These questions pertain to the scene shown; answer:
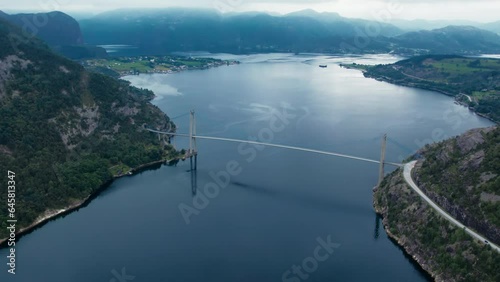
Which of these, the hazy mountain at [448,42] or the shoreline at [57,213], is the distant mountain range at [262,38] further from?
the shoreline at [57,213]

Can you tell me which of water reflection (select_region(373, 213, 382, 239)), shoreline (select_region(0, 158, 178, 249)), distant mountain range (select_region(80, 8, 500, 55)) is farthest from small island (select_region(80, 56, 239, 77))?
water reflection (select_region(373, 213, 382, 239))

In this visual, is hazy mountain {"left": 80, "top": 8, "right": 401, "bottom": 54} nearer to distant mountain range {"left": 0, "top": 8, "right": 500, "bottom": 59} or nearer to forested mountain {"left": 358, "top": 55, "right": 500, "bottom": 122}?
distant mountain range {"left": 0, "top": 8, "right": 500, "bottom": 59}

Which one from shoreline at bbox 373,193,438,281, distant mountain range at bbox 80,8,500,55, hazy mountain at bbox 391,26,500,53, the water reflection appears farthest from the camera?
distant mountain range at bbox 80,8,500,55

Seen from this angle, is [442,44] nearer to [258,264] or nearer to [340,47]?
[340,47]

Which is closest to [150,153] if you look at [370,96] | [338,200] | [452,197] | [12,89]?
[12,89]

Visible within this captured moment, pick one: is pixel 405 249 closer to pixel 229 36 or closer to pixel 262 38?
pixel 262 38
